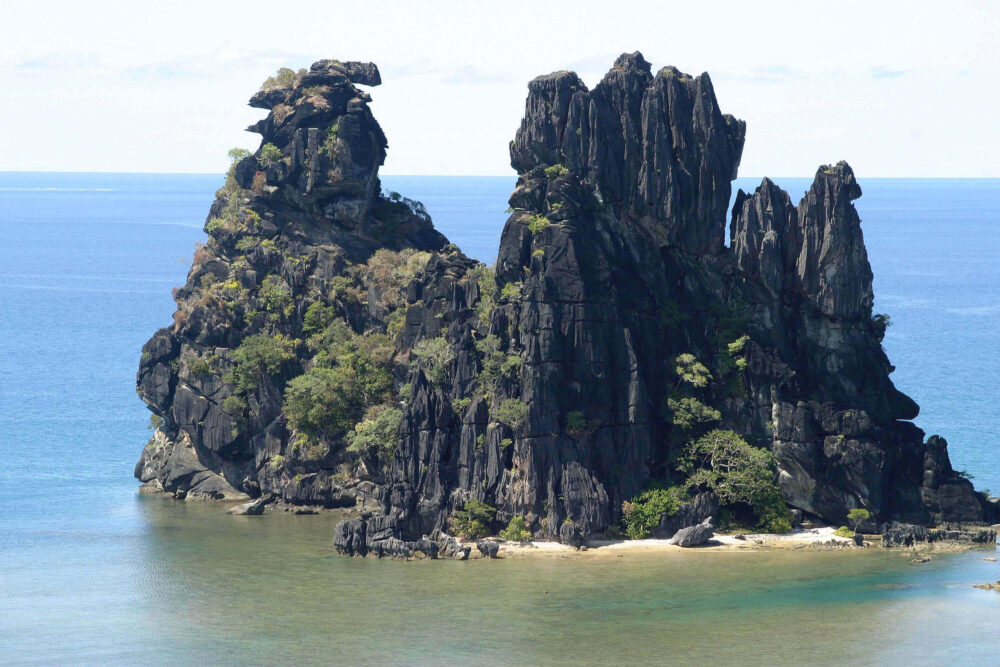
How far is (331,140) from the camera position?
109 m

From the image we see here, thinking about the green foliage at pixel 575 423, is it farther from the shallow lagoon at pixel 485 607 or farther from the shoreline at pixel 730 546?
the shallow lagoon at pixel 485 607

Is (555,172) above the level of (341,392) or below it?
above

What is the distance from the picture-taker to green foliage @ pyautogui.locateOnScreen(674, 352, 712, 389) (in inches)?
3620

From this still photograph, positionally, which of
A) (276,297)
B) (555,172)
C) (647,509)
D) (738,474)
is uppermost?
(555,172)

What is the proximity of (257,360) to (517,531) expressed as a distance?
2396cm

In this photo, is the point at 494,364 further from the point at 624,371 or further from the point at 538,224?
the point at 538,224

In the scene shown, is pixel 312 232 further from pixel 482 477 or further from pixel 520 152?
pixel 482 477

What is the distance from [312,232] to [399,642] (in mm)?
42363

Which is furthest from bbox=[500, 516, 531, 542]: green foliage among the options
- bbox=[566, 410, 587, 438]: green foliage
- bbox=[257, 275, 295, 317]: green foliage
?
bbox=[257, 275, 295, 317]: green foliage

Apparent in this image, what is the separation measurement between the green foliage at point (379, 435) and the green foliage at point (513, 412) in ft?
28.1

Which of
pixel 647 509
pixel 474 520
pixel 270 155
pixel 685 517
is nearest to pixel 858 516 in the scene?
pixel 685 517

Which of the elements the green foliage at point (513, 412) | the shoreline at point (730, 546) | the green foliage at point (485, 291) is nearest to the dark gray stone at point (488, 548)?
the shoreline at point (730, 546)

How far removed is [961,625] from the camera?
246ft

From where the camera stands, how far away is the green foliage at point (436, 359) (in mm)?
92688
